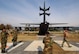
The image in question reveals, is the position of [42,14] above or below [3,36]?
above

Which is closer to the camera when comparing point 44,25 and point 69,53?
point 69,53

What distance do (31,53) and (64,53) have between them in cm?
226

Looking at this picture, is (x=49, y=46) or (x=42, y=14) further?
(x=42, y=14)

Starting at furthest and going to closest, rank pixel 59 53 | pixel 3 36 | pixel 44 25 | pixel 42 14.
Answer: pixel 42 14 → pixel 44 25 → pixel 3 36 → pixel 59 53

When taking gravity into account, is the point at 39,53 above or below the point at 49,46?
below

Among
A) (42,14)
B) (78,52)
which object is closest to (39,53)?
(78,52)

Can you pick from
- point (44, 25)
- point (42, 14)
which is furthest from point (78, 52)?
point (42, 14)

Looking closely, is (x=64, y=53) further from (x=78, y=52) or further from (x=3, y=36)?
(x=3, y=36)

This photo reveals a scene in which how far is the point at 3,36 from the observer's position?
33.8 ft

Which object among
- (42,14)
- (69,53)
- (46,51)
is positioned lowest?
(69,53)

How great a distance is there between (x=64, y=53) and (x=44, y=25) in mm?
26002

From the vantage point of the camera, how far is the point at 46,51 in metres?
6.57

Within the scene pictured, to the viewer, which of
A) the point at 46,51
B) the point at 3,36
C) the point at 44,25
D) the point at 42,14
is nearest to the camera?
the point at 46,51

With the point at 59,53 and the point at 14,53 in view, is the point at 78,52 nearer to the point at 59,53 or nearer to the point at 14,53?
the point at 59,53
